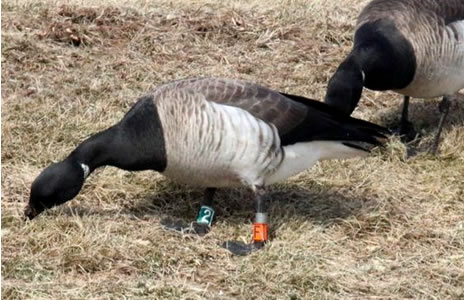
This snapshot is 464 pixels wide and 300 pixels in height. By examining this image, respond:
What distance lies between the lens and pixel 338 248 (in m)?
5.97

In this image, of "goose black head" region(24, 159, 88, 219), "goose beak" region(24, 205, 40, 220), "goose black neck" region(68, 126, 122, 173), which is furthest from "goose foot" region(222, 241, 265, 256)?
"goose beak" region(24, 205, 40, 220)

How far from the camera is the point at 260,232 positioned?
5938mm

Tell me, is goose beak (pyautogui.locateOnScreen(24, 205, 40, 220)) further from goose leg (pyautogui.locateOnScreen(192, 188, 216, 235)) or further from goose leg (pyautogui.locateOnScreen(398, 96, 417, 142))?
goose leg (pyautogui.locateOnScreen(398, 96, 417, 142))

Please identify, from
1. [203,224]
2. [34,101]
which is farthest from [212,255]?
[34,101]

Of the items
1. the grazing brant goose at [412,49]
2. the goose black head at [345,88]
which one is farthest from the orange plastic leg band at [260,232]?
the grazing brant goose at [412,49]

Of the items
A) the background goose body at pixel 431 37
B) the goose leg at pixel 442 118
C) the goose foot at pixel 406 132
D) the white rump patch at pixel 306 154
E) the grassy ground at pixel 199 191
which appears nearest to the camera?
the grassy ground at pixel 199 191

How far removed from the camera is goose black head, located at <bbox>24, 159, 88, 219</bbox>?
5.82m

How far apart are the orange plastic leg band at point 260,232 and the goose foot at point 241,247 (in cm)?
3

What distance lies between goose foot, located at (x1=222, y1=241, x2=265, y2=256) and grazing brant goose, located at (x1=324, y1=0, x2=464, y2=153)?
188 cm

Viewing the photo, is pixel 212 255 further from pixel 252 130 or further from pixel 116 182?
pixel 116 182

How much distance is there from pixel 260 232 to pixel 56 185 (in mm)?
1366

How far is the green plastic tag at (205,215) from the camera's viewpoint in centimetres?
621

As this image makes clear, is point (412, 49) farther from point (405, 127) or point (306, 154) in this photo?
point (306, 154)

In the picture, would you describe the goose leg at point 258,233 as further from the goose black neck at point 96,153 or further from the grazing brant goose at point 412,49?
the grazing brant goose at point 412,49
